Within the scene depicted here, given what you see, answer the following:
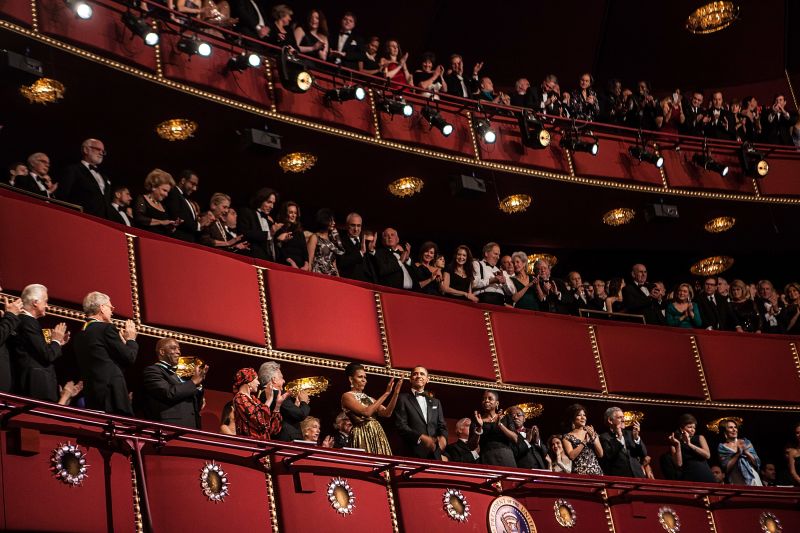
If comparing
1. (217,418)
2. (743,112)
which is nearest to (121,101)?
(217,418)

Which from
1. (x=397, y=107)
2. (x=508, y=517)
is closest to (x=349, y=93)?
(x=397, y=107)

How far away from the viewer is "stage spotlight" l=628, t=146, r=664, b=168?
37.2 feet

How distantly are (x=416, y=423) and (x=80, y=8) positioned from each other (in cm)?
391

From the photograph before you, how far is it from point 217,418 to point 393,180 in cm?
315

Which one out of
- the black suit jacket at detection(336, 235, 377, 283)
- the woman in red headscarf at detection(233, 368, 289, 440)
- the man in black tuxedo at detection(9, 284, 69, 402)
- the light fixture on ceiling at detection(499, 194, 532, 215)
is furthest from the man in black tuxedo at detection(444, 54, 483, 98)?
the man in black tuxedo at detection(9, 284, 69, 402)

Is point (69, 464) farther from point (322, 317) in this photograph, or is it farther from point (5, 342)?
point (322, 317)

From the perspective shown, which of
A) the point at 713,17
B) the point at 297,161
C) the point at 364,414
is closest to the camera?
the point at 364,414

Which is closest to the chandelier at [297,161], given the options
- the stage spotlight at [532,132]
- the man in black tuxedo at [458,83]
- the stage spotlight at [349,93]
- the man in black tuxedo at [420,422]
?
the stage spotlight at [349,93]

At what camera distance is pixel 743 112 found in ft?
41.3

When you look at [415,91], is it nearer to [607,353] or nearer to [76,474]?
[607,353]

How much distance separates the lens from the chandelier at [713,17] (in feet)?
42.1

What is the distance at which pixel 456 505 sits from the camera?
7.24 metres

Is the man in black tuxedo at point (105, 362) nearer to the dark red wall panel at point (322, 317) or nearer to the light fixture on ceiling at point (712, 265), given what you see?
the dark red wall panel at point (322, 317)

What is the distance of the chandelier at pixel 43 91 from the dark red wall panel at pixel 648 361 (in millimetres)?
5333
